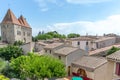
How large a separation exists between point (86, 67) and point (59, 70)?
6.24 m

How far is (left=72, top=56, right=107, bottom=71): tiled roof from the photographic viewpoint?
29972 millimetres

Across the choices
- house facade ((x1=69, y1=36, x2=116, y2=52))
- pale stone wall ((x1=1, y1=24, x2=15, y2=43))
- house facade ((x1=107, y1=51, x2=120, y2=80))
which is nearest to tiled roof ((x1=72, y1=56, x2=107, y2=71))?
house facade ((x1=107, y1=51, x2=120, y2=80))

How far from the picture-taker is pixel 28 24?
3169 inches

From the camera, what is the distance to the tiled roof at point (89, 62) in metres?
30.0

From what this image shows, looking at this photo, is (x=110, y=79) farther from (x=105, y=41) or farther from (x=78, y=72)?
(x=105, y=41)

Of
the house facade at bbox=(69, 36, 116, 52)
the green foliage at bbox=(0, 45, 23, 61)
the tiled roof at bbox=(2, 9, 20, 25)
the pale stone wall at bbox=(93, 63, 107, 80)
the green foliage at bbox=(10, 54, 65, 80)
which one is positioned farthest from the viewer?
the tiled roof at bbox=(2, 9, 20, 25)

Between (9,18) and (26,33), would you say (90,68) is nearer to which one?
(9,18)

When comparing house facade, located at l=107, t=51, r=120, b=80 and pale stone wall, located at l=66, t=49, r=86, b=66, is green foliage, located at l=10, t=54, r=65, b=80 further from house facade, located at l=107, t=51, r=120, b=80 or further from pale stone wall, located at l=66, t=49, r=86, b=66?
house facade, located at l=107, t=51, r=120, b=80

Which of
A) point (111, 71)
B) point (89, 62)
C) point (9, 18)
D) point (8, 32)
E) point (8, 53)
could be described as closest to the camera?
point (111, 71)

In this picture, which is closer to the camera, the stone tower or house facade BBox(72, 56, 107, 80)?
house facade BBox(72, 56, 107, 80)

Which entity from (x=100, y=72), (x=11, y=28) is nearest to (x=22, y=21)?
(x=11, y=28)

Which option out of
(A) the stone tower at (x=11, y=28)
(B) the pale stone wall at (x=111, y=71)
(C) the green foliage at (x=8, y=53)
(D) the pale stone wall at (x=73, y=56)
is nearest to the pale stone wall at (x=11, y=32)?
(A) the stone tower at (x=11, y=28)

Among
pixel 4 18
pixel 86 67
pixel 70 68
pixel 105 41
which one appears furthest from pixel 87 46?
pixel 4 18

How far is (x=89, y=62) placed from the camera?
32.7 meters
